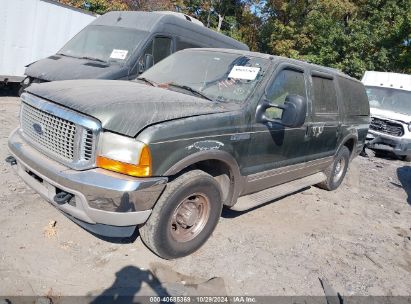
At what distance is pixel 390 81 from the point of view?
11.3m

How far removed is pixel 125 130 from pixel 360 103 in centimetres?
511

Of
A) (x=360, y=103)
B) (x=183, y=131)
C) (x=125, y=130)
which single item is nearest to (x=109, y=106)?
(x=125, y=130)

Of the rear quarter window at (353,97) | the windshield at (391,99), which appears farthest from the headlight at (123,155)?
the windshield at (391,99)

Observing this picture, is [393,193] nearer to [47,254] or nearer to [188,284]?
[188,284]

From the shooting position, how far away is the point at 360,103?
6.89 meters

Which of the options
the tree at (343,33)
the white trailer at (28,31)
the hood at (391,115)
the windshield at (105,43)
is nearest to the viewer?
the windshield at (105,43)

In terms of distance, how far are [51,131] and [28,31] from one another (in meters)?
8.48

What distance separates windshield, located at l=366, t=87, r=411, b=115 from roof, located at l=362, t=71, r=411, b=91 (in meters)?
0.12

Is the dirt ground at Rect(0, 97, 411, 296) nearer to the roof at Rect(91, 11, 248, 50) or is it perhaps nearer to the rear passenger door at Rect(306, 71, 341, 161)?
the rear passenger door at Rect(306, 71, 341, 161)

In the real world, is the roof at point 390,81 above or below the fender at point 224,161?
above

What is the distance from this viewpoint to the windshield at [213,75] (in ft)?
13.5

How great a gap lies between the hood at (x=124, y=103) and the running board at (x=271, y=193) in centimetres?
110

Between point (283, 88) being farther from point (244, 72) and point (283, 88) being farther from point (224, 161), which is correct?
point (224, 161)

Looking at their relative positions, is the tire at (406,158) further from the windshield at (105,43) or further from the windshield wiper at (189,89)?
the windshield wiper at (189,89)
